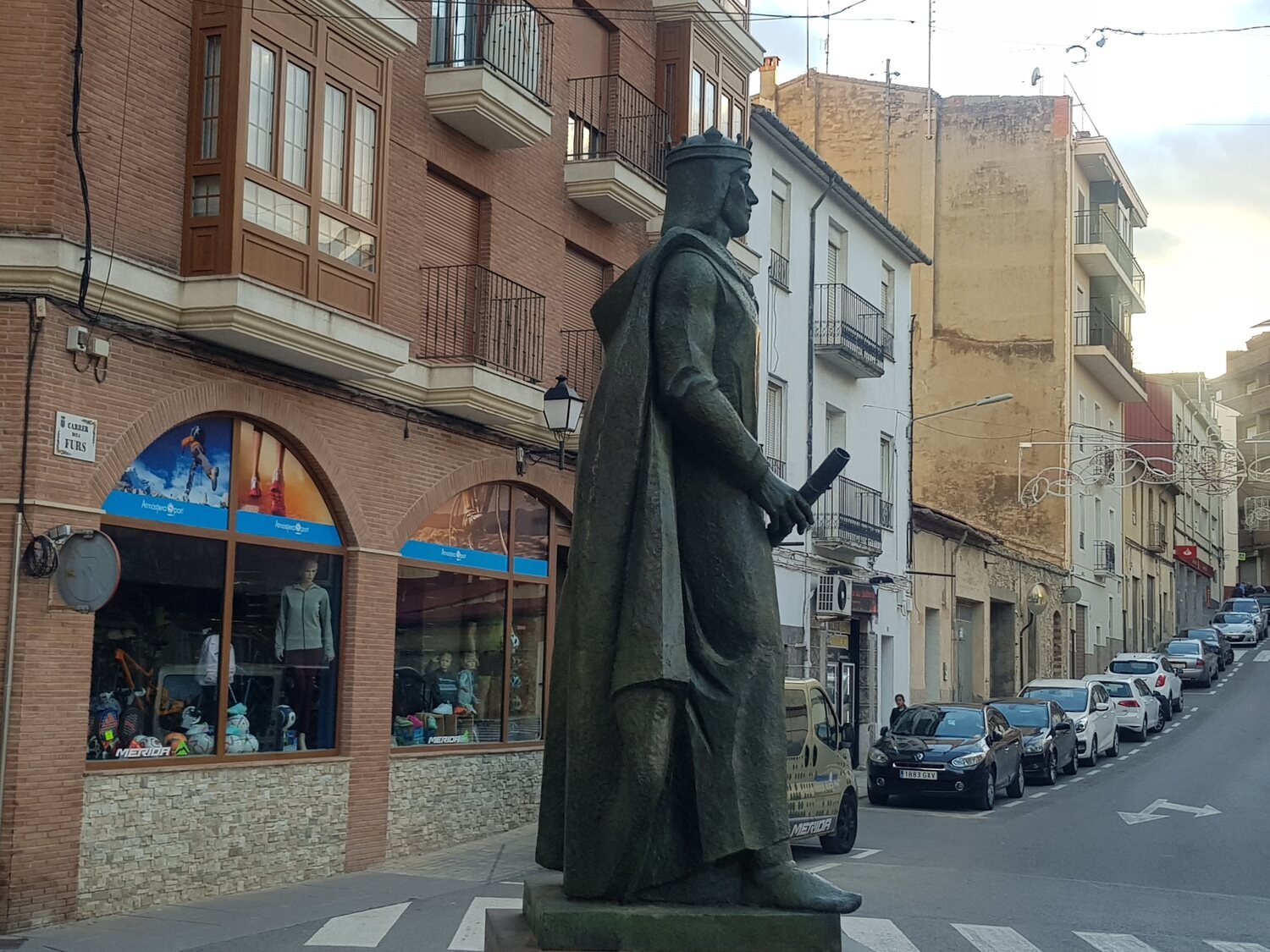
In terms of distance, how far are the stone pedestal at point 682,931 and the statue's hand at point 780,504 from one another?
1348 millimetres

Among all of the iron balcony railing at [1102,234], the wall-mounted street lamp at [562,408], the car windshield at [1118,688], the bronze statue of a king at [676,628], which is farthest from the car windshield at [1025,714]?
the iron balcony railing at [1102,234]

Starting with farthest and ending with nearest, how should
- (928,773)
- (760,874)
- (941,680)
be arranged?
(941,680), (928,773), (760,874)

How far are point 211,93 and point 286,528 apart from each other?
13.5 ft

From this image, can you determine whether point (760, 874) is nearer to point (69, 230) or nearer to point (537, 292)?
point (69, 230)

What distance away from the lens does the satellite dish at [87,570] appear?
36.7 feet

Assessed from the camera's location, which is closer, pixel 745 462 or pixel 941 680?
pixel 745 462

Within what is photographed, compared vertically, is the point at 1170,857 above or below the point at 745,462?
below

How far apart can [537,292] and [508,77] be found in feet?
8.88

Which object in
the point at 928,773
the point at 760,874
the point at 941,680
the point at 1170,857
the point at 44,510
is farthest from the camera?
the point at 941,680

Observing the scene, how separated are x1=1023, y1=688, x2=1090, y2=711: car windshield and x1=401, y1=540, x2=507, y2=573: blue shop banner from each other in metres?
15.7

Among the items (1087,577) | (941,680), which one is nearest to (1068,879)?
(941,680)

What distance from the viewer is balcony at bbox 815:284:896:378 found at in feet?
92.9

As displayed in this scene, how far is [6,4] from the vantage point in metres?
11.6

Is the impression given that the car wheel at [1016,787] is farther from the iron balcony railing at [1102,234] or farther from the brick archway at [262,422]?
the iron balcony railing at [1102,234]
